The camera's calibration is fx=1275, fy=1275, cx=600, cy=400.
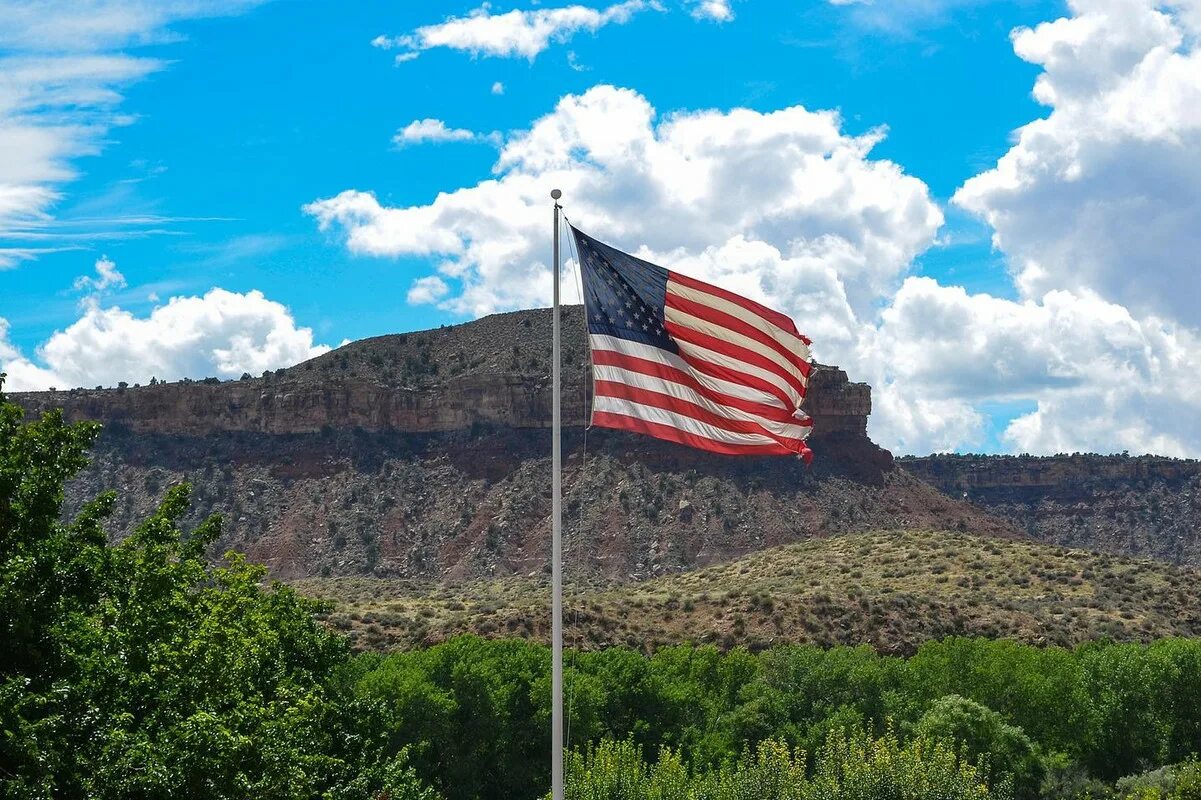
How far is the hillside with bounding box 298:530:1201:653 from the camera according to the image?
6175 cm

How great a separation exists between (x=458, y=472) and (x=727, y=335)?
9652 centimetres

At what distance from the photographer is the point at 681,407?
62.7ft

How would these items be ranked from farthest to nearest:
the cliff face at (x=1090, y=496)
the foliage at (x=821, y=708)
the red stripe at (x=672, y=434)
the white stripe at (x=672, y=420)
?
→ the cliff face at (x=1090, y=496) < the foliage at (x=821, y=708) < the white stripe at (x=672, y=420) < the red stripe at (x=672, y=434)

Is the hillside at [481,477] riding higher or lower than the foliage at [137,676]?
higher

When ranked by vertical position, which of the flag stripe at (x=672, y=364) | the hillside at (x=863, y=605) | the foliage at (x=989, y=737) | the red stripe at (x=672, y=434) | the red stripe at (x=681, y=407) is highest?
the flag stripe at (x=672, y=364)

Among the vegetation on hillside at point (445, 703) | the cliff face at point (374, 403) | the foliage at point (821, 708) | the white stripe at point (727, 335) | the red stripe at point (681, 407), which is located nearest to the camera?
the vegetation on hillside at point (445, 703)

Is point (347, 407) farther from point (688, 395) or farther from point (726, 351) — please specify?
point (688, 395)

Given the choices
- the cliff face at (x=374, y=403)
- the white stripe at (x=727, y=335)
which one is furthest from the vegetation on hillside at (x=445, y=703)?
the cliff face at (x=374, y=403)

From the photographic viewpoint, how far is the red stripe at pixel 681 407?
1845 cm

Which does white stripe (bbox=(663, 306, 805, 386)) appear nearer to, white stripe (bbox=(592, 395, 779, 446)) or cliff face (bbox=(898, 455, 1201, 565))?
white stripe (bbox=(592, 395, 779, 446))

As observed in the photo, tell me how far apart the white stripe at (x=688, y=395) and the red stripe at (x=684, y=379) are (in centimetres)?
5

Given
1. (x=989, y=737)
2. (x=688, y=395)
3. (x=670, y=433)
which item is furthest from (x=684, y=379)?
(x=989, y=737)

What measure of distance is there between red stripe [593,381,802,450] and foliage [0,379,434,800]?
262 inches

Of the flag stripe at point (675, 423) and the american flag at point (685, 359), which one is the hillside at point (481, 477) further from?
the flag stripe at point (675, 423)
